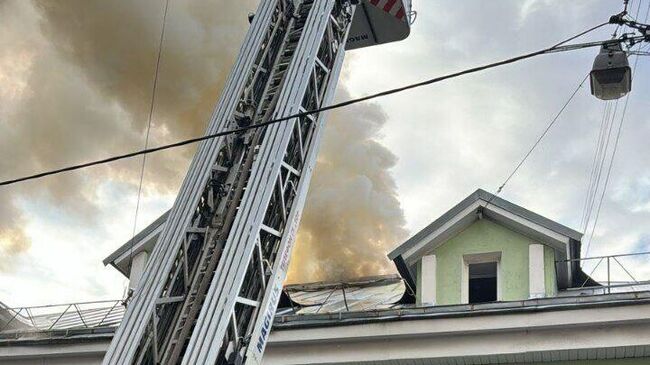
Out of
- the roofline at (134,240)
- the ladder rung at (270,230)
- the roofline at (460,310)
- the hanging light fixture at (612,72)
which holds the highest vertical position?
the roofline at (134,240)

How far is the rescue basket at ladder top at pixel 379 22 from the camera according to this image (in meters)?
9.52

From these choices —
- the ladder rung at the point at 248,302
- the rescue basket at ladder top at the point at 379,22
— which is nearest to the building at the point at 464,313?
the rescue basket at ladder top at the point at 379,22

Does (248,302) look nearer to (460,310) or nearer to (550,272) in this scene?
(460,310)

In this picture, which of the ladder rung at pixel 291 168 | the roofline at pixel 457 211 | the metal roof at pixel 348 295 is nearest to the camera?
the ladder rung at pixel 291 168

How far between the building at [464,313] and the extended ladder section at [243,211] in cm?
308

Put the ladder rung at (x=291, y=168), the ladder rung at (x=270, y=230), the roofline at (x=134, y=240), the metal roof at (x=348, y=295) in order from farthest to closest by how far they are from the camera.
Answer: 1. the roofline at (x=134, y=240)
2. the metal roof at (x=348, y=295)
3. the ladder rung at (x=291, y=168)
4. the ladder rung at (x=270, y=230)

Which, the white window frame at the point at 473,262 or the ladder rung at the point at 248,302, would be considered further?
the white window frame at the point at 473,262

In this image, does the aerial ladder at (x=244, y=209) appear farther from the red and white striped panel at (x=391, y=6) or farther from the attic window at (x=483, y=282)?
the attic window at (x=483, y=282)

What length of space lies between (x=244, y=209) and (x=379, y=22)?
3806mm

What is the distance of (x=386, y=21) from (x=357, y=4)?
66cm

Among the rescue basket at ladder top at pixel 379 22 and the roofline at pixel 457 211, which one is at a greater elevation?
the rescue basket at ladder top at pixel 379 22

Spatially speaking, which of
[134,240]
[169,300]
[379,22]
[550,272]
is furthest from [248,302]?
A: [134,240]

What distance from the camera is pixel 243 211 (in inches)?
275

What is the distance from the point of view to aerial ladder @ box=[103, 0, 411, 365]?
6621mm
